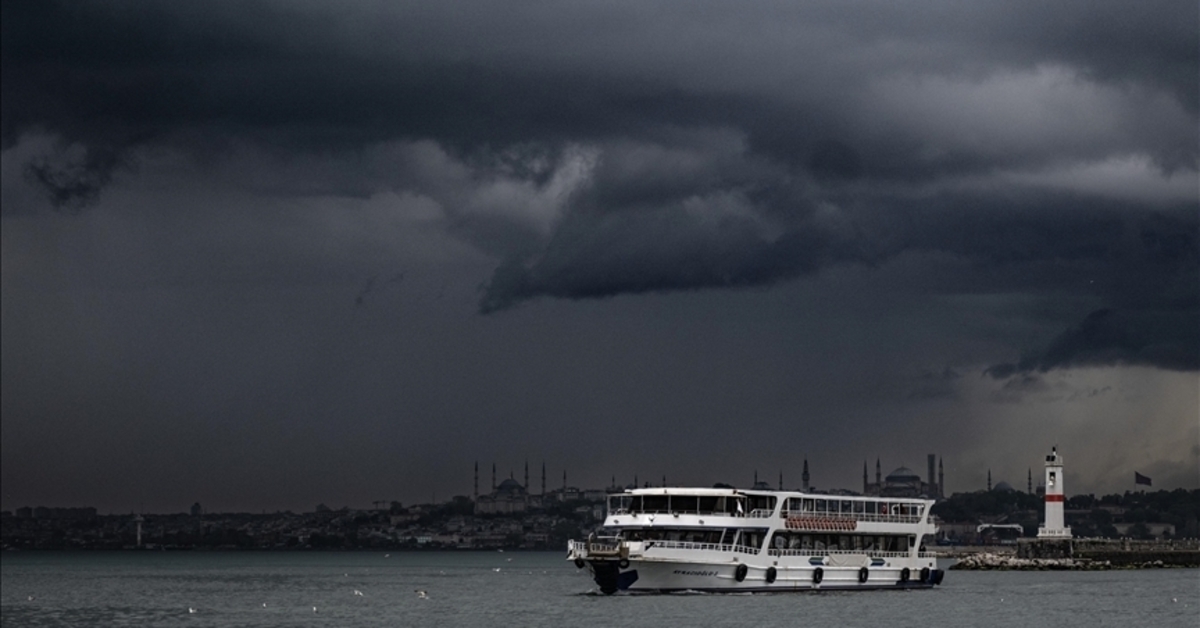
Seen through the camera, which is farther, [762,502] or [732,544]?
[762,502]

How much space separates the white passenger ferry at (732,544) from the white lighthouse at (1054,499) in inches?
2536

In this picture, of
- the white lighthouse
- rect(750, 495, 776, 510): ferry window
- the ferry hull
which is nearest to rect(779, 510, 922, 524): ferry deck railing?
rect(750, 495, 776, 510): ferry window

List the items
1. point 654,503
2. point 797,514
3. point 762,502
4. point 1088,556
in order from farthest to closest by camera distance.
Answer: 1. point 1088,556
2. point 797,514
3. point 762,502
4. point 654,503

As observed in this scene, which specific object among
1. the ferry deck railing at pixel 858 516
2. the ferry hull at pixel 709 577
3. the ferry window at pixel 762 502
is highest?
the ferry window at pixel 762 502

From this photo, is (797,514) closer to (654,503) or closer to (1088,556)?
(654,503)

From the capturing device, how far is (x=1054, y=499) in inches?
6068

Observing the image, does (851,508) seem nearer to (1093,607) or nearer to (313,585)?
(1093,607)

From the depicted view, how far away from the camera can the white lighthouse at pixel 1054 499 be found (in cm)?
15025

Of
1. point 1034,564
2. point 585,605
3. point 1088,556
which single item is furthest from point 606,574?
point 1088,556

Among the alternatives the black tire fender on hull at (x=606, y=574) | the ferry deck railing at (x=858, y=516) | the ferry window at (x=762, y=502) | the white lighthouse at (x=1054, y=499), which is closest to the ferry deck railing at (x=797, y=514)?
the ferry deck railing at (x=858, y=516)

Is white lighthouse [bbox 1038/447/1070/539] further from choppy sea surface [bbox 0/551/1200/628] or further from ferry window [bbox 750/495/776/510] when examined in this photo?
ferry window [bbox 750/495/776/510]

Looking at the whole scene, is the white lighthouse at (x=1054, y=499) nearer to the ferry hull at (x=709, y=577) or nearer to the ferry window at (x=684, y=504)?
the ferry hull at (x=709, y=577)

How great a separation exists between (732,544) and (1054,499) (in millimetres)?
81113

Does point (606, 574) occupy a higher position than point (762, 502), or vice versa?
point (762, 502)
